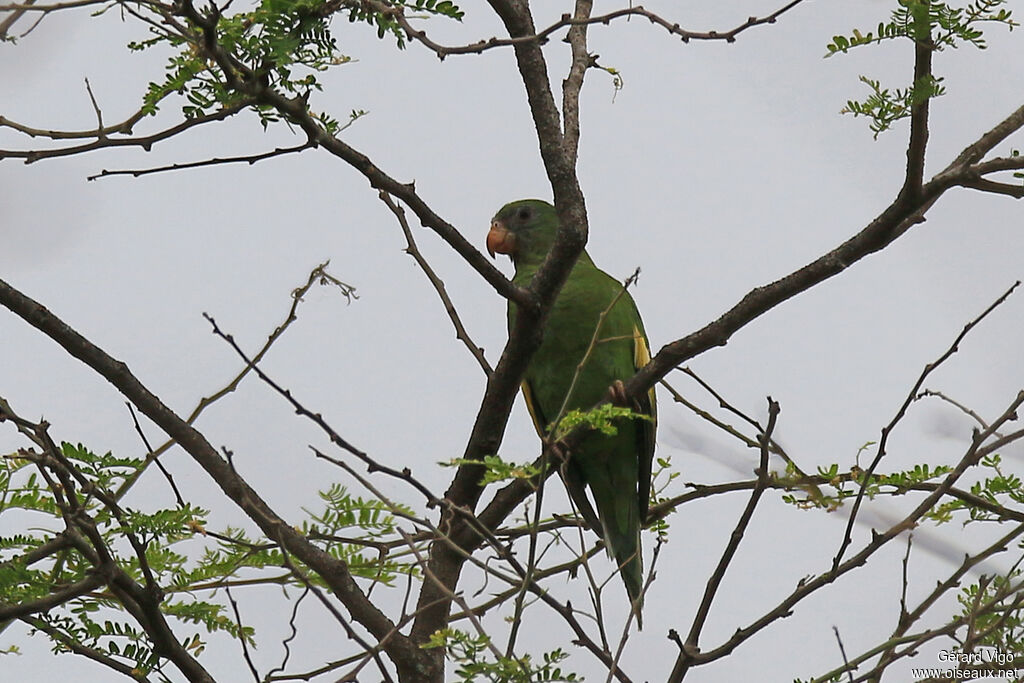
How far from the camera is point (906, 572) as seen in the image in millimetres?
2701

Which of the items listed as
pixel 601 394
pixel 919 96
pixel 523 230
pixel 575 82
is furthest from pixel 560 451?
pixel 523 230

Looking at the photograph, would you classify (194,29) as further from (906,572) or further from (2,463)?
(906,572)

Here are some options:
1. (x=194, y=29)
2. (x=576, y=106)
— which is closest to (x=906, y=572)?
(x=576, y=106)

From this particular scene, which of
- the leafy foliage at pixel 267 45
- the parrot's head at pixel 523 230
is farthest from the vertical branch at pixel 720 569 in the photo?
the parrot's head at pixel 523 230

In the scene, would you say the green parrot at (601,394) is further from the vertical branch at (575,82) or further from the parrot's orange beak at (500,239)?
the vertical branch at (575,82)

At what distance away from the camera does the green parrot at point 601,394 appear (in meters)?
3.94

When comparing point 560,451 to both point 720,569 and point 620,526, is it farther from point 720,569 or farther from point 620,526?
point 720,569

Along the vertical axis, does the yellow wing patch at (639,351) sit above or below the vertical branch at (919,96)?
above

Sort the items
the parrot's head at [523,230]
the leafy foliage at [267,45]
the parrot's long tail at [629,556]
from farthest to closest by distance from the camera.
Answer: the parrot's head at [523,230], the parrot's long tail at [629,556], the leafy foliage at [267,45]

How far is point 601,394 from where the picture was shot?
3934 mm

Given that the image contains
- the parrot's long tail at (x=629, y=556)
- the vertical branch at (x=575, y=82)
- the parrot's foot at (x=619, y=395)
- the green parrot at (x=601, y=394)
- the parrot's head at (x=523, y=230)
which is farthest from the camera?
the parrot's head at (x=523, y=230)

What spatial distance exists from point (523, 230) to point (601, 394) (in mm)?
1000

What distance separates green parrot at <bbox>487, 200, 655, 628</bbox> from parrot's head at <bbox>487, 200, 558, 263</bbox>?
0.43 meters

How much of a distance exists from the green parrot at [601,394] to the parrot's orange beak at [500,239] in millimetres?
518
